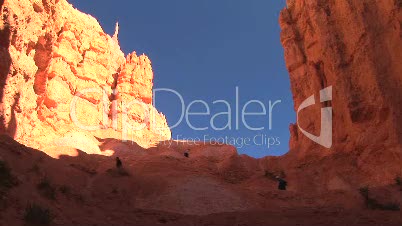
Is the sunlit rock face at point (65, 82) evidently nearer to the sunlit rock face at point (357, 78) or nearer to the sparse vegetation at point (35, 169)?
the sparse vegetation at point (35, 169)

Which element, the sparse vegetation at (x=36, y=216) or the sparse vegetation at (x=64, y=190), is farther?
the sparse vegetation at (x=64, y=190)

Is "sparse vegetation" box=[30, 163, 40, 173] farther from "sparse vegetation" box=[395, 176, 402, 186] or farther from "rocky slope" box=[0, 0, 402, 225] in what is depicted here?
"sparse vegetation" box=[395, 176, 402, 186]

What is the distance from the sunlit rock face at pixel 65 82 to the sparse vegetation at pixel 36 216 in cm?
1006

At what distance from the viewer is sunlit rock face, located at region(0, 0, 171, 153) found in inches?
809

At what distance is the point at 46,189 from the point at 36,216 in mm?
3792

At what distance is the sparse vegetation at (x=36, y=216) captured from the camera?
1063 cm

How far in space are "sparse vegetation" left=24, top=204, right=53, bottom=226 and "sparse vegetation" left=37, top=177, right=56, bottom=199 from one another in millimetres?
2808

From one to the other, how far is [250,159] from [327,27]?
13.2 metres

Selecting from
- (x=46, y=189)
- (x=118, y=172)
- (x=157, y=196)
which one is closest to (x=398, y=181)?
(x=157, y=196)

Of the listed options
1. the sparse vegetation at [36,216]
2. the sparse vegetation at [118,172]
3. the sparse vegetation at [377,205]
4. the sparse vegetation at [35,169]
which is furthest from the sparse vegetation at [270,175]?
the sparse vegetation at [36,216]

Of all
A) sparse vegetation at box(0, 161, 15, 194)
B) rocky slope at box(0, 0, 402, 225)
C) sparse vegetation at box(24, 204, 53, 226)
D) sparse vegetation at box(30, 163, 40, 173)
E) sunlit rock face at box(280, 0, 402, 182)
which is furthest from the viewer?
sunlit rock face at box(280, 0, 402, 182)

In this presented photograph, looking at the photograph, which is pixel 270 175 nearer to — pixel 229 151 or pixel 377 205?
pixel 229 151

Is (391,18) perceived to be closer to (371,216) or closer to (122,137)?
(371,216)

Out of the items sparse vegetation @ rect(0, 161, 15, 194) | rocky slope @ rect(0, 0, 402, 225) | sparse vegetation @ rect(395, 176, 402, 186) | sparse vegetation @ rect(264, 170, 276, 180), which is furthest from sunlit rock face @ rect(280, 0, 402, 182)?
sparse vegetation @ rect(0, 161, 15, 194)
